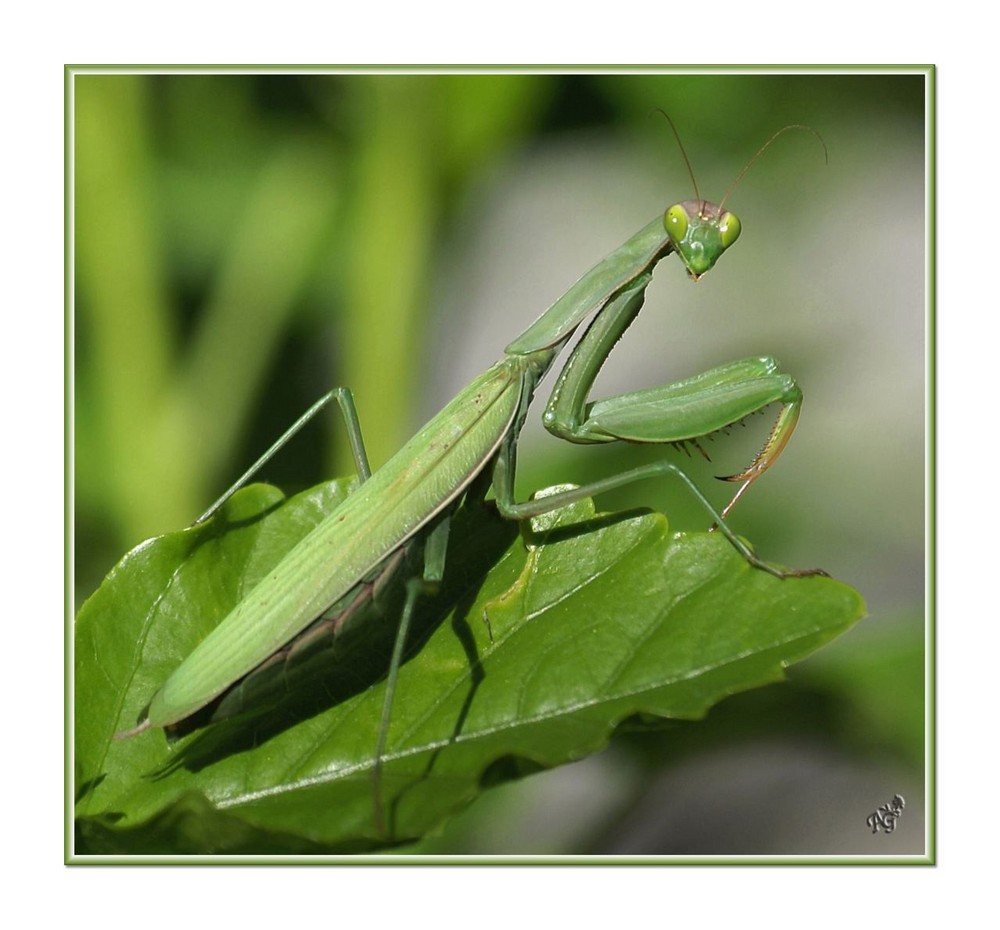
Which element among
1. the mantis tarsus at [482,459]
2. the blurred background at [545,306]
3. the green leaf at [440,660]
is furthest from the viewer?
the blurred background at [545,306]

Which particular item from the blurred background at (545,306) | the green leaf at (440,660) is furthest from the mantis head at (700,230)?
the green leaf at (440,660)

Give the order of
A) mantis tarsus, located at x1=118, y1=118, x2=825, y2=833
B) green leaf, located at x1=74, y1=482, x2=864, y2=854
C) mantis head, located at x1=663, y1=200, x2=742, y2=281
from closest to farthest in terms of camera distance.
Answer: green leaf, located at x1=74, y1=482, x2=864, y2=854
mantis tarsus, located at x1=118, y1=118, x2=825, y2=833
mantis head, located at x1=663, y1=200, x2=742, y2=281

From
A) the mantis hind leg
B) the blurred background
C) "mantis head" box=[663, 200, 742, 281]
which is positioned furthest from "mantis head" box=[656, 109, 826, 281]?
the mantis hind leg

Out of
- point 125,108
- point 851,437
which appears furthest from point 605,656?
point 125,108

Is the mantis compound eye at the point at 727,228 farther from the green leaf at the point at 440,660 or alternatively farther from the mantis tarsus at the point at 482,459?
the green leaf at the point at 440,660

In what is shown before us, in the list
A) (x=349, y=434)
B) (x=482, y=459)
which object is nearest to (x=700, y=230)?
(x=482, y=459)

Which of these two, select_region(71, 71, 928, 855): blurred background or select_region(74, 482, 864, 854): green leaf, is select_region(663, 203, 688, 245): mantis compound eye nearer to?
select_region(71, 71, 928, 855): blurred background

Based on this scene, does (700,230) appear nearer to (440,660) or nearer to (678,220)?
(678,220)
